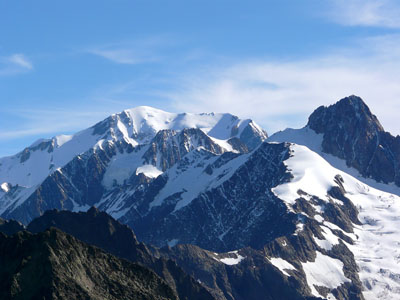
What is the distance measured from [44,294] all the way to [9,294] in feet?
20.2

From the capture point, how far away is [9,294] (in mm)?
197750

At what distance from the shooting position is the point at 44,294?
19975 centimetres
